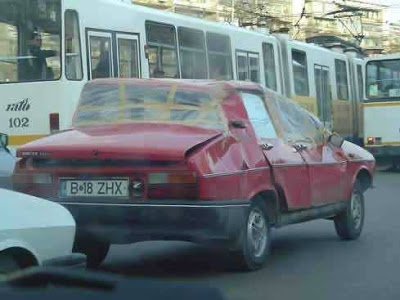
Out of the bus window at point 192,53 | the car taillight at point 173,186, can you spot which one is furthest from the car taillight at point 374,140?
the car taillight at point 173,186

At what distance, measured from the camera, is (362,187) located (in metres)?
9.80

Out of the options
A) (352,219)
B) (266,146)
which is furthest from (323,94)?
(266,146)

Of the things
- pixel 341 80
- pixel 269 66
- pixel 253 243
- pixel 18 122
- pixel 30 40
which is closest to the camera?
pixel 253 243

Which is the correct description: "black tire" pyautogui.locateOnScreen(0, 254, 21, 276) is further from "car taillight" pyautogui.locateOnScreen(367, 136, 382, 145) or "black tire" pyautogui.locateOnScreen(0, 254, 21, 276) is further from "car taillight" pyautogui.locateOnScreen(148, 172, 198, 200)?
"car taillight" pyautogui.locateOnScreen(367, 136, 382, 145)

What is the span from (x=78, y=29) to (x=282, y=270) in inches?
238

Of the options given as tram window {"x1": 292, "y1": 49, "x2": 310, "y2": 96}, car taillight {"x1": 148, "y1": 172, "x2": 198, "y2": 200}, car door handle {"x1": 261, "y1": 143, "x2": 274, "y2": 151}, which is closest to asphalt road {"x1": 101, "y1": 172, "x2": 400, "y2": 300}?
car taillight {"x1": 148, "y1": 172, "x2": 198, "y2": 200}

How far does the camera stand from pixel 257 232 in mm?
7355

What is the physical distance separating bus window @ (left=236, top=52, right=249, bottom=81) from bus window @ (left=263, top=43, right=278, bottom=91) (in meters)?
1.18

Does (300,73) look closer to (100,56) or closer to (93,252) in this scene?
(100,56)

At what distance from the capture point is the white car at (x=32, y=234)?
5172 millimetres

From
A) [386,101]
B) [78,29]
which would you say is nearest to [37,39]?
[78,29]

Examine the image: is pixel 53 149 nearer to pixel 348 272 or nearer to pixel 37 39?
pixel 348 272

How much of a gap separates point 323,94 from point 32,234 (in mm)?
18110

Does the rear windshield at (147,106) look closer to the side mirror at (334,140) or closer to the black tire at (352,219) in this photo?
the side mirror at (334,140)
